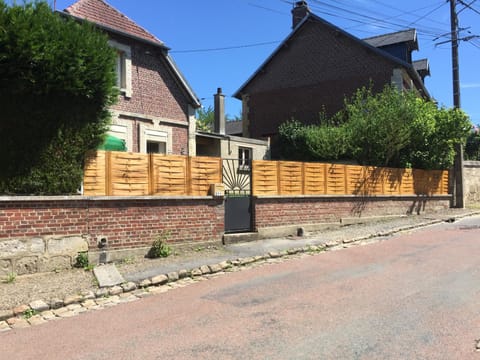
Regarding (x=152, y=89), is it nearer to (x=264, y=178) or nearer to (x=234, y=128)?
(x=264, y=178)

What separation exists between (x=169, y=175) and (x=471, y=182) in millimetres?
20640

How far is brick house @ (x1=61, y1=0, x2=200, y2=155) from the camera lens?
14070mm

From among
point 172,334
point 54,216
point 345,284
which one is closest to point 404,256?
point 345,284

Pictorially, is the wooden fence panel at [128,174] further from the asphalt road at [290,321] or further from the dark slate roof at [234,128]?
the dark slate roof at [234,128]

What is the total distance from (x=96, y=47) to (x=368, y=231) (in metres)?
9.49

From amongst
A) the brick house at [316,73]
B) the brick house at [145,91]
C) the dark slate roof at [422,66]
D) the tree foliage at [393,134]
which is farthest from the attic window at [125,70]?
the dark slate roof at [422,66]

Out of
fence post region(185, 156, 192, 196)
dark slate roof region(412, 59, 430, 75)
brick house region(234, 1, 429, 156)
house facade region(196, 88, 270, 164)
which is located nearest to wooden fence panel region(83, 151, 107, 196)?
fence post region(185, 156, 192, 196)

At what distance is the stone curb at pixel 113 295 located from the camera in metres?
5.70

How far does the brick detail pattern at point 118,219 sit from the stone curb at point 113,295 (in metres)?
1.64

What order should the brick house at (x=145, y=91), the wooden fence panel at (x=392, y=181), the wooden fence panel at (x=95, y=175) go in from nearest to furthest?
the wooden fence panel at (x=95, y=175), the brick house at (x=145, y=91), the wooden fence panel at (x=392, y=181)

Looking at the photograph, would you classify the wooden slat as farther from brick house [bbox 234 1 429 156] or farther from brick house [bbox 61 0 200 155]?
brick house [bbox 234 1 429 156]

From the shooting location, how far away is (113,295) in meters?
6.76

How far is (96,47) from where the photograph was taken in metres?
8.10

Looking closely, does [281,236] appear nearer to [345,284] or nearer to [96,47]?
[345,284]
